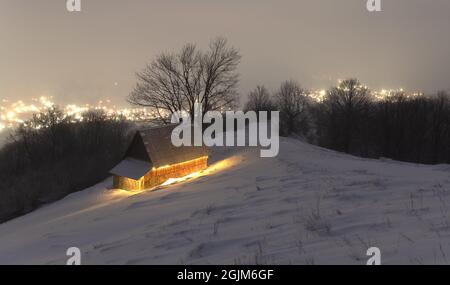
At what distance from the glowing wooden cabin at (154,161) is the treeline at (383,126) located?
4048 cm

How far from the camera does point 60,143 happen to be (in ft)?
205

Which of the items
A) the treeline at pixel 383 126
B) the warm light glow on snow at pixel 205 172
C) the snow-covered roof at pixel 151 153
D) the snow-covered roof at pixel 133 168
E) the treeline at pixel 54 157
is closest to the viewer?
the warm light glow on snow at pixel 205 172

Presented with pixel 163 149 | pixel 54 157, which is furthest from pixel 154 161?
pixel 54 157

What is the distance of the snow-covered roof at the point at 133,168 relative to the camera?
26364 mm

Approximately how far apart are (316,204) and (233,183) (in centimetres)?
643

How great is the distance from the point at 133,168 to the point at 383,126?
1869 inches

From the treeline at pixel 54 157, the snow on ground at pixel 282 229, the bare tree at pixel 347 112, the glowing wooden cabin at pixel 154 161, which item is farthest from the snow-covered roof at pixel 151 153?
the bare tree at pixel 347 112

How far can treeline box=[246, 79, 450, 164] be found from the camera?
5891 centimetres

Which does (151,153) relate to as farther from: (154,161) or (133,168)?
(133,168)

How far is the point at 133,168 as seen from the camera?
27391 millimetres

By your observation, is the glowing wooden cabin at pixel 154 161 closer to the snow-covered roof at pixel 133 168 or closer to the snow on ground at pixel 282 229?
the snow-covered roof at pixel 133 168

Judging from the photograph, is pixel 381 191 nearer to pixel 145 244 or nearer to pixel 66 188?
pixel 145 244

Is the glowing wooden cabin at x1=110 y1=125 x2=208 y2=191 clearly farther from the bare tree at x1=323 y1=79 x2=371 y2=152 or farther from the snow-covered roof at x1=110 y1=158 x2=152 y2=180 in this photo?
the bare tree at x1=323 y1=79 x2=371 y2=152
